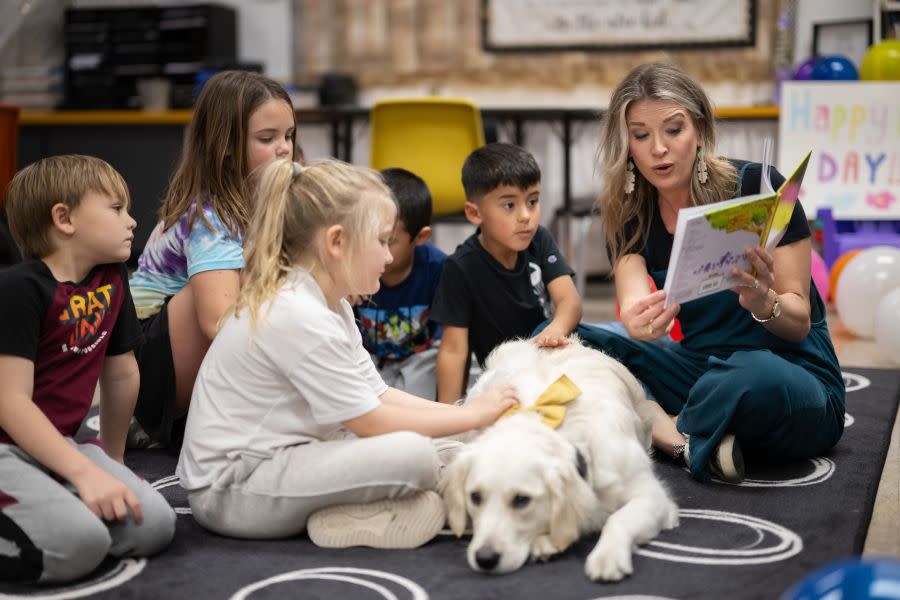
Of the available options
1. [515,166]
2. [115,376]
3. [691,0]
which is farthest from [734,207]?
[691,0]

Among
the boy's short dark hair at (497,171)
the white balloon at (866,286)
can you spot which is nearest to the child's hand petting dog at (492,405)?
the boy's short dark hair at (497,171)

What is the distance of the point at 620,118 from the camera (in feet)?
7.03

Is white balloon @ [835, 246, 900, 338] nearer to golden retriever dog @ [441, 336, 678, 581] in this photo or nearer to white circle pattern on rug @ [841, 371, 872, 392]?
white circle pattern on rug @ [841, 371, 872, 392]

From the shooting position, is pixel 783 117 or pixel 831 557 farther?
pixel 783 117

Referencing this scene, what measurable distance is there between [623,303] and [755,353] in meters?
0.29

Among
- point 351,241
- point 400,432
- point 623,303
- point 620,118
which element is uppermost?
point 620,118

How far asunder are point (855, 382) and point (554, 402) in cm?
156

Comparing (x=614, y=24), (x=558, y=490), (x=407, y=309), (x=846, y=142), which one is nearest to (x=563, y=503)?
(x=558, y=490)

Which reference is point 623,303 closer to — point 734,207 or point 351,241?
point 734,207

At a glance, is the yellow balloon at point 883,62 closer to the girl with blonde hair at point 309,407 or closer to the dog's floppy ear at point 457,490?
the girl with blonde hair at point 309,407

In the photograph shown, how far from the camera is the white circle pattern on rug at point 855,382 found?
2857 mm

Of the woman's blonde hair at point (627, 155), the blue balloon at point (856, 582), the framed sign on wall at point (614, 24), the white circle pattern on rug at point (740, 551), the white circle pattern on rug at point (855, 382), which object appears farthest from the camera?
the framed sign on wall at point (614, 24)

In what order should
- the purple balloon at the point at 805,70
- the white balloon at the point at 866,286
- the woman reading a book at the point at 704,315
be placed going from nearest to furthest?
the woman reading a book at the point at 704,315, the white balloon at the point at 866,286, the purple balloon at the point at 805,70

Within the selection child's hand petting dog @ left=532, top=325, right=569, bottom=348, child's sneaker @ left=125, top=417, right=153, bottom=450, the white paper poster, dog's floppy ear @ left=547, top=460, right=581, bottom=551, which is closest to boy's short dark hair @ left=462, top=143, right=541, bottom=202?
child's hand petting dog @ left=532, top=325, right=569, bottom=348
